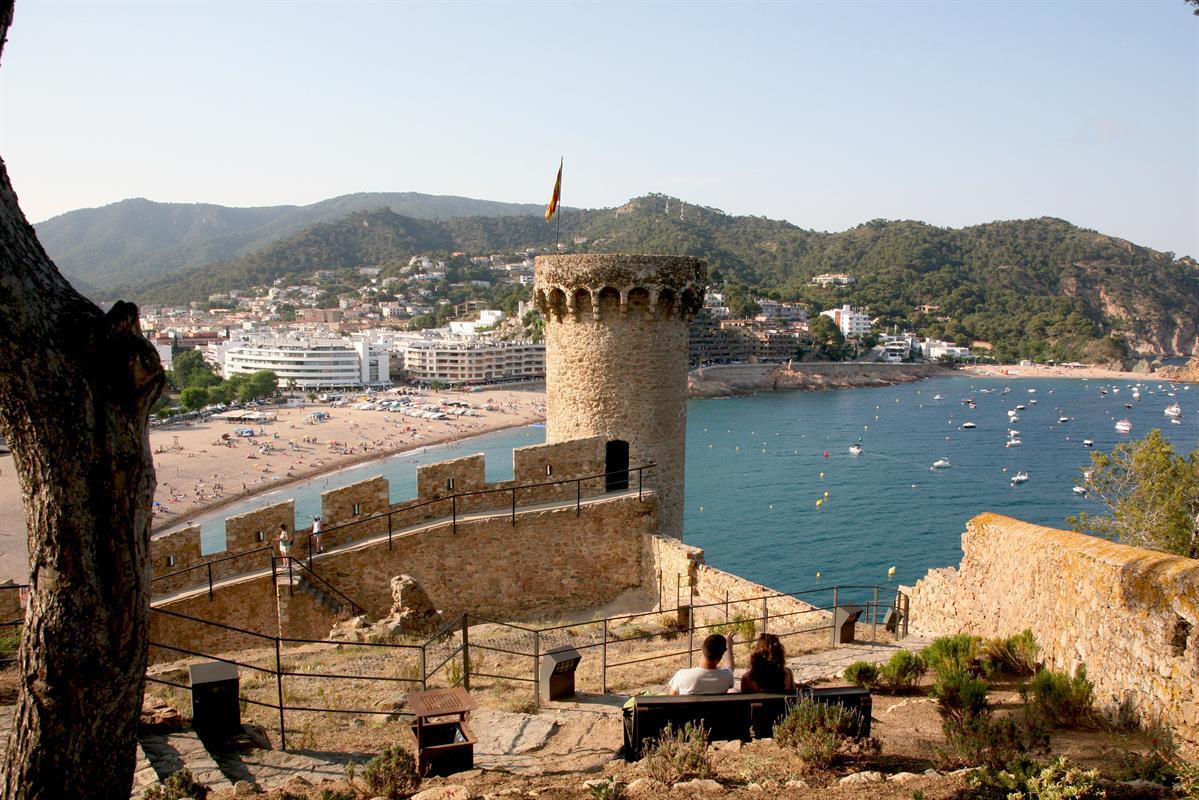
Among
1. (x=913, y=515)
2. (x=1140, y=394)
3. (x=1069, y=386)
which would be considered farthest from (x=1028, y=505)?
(x=1069, y=386)

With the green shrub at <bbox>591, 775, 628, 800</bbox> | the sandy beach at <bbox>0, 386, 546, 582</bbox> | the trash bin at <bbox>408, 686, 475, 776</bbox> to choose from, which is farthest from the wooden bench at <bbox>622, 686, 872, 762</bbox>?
the sandy beach at <bbox>0, 386, 546, 582</bbox>

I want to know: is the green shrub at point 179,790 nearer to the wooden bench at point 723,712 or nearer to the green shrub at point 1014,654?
the wooden bench at point 723,712

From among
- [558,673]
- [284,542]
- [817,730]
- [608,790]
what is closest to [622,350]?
[284,542]

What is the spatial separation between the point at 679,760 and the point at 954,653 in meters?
3.53

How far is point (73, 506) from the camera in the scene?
3.85 m

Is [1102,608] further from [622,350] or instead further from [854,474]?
[854,474]

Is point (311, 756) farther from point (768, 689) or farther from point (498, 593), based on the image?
point (498, 593)

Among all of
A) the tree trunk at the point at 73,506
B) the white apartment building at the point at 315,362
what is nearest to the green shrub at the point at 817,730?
the tree trunk at the point at 73,506

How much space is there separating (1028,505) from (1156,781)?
162ft

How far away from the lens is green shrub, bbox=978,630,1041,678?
7199mm

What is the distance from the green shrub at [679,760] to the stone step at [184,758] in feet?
8.43

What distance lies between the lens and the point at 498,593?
11.6 m

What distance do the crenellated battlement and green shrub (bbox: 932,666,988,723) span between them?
271 inches

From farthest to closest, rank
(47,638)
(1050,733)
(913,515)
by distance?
1. (913,515)
2. (1050,733)
3. (47,638)
